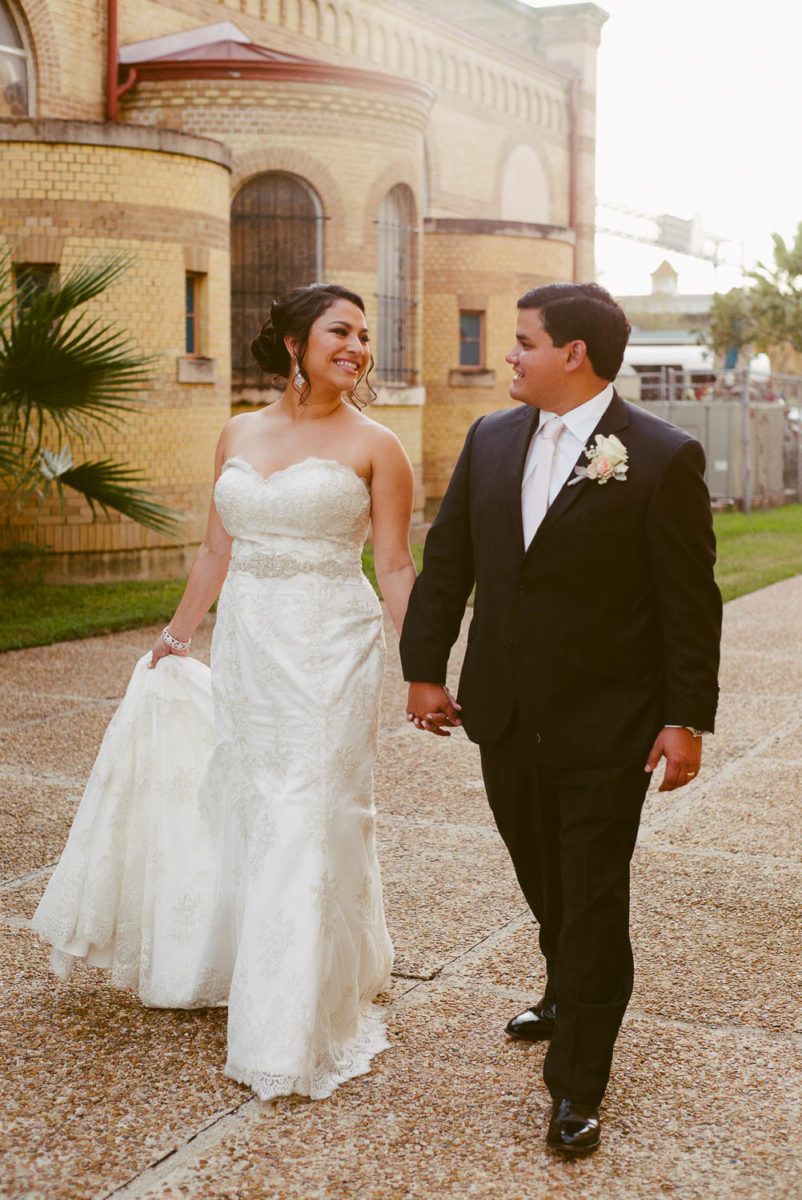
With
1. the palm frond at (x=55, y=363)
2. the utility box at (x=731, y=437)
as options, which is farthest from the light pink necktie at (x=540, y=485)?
the utility box at (x=731, y=437)

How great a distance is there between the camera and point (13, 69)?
61.9 ft

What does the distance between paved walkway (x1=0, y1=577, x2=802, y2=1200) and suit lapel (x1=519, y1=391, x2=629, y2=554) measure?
1.38 meters

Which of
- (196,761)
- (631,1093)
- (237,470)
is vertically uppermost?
(237,470)

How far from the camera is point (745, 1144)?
11.6 feet

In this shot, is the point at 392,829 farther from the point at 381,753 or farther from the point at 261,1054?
the point at 261,1054

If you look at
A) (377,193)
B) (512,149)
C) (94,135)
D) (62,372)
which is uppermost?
→ (512,149)

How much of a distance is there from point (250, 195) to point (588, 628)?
16855 mm

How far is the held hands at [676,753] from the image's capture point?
3523 mm

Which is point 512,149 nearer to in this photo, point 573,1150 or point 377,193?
point 377,193

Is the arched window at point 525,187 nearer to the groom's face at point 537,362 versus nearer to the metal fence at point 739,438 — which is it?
the metal fence at point 739,438

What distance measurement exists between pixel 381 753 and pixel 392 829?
1.55 meters

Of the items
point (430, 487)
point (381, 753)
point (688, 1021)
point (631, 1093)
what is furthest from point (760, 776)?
point (430, 487)

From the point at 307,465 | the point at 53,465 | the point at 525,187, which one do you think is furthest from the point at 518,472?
the point at 525,187

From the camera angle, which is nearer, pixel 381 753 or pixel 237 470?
pixel 237 470
